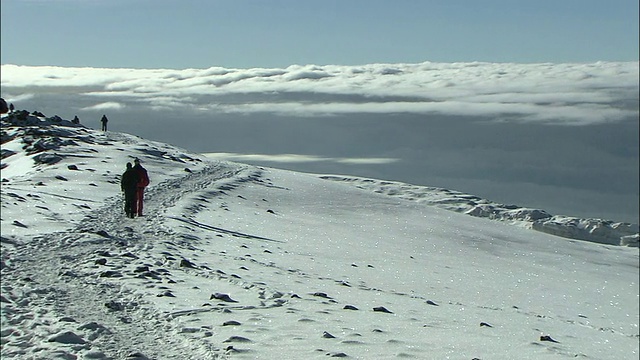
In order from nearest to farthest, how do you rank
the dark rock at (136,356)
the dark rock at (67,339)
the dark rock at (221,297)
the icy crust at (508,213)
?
the dark rock at (136,356) < the dark rock at (67,339) < the dark rock at (221,297) < the icy crust at (508,213)

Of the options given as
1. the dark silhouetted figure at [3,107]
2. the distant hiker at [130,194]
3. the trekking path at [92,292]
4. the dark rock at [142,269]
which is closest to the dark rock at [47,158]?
the distant hiker at [130,194]

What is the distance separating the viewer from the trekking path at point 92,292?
10453 mm

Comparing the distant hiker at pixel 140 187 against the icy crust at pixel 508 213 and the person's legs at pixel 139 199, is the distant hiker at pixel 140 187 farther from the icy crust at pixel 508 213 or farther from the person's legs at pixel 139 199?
the icy crust at pixel 508 213

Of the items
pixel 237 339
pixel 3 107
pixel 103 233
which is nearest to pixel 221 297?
pixel 237 339

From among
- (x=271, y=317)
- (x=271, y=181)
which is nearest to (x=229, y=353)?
(x=271, y=317)

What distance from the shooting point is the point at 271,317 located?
41.5ft

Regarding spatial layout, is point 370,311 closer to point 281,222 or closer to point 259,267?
Answer: point 259,267

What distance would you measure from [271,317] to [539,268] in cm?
2822

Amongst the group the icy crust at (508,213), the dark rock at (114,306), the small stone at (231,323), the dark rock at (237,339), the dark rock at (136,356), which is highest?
the dark rock at (136,356)

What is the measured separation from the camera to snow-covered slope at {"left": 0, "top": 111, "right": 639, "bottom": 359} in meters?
11.2

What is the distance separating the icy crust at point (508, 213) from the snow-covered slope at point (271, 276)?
119ft

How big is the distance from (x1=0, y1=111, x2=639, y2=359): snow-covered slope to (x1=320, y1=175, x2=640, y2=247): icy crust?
3621cm

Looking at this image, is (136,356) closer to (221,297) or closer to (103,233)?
(221,297)

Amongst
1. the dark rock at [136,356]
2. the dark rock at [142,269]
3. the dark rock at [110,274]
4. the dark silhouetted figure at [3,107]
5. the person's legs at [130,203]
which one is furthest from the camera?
the dark silhouetted figure at [3,107]
